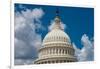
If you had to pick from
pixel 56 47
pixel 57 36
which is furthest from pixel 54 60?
pixel 57 36

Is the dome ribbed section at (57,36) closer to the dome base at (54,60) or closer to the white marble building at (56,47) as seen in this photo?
the white marble building at (56,47)

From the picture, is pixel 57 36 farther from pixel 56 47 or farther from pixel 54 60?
pixel 54 60

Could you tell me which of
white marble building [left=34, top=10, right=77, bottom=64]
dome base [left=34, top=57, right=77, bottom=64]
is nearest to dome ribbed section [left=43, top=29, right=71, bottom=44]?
white marble building [left=34, top=10, right=77, bottom=64]

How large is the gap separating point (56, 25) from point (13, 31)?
1.43ft

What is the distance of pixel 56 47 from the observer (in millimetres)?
2410

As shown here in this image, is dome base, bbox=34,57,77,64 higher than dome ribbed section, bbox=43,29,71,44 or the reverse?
the reverse

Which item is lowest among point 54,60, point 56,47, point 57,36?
point 54,60

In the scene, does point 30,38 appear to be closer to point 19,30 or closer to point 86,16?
point 19,30

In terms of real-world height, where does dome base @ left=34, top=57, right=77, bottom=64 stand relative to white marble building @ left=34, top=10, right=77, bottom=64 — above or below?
below

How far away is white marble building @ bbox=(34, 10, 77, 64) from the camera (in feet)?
7.82

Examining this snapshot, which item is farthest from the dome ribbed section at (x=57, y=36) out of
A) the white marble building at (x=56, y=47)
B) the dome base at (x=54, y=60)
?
the dome base at (x=54, y=60)

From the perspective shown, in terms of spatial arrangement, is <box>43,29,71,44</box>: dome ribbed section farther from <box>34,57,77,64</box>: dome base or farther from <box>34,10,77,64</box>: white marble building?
<box>34,57,77,64</box>: dome base

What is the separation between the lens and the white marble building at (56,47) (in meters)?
2.38

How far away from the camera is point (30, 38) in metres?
2.35
